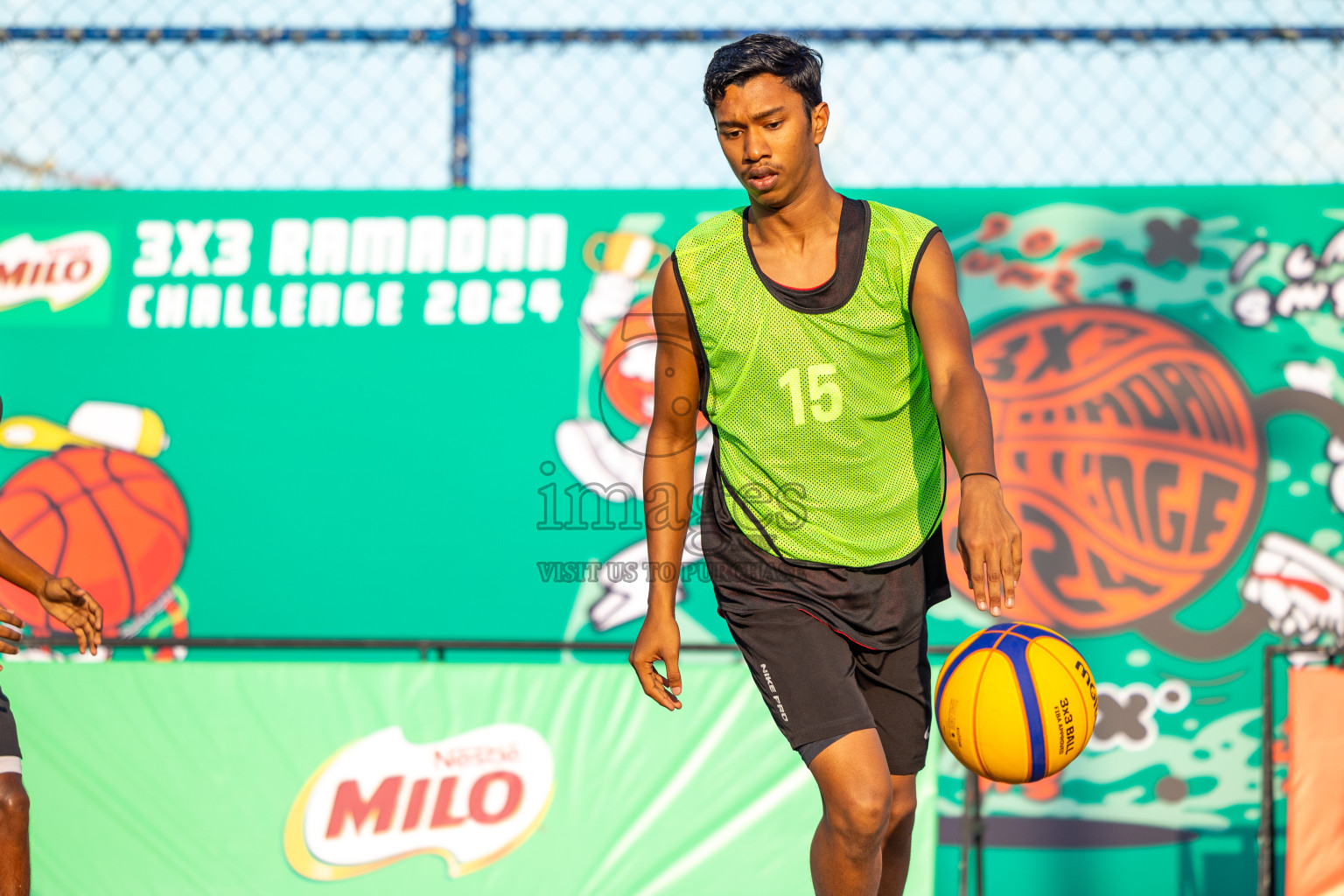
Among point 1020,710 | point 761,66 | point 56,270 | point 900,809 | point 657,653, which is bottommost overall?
point 900,809

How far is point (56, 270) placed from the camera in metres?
5.66

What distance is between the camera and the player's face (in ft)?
8.91

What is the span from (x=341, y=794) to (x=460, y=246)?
8.70ft

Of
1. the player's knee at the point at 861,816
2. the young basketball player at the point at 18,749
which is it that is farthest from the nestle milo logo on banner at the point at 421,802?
the player's knee at the point at 861,816

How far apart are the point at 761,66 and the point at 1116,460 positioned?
3319 millimetres

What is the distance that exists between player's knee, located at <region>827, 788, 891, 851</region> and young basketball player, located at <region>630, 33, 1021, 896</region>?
5 cm

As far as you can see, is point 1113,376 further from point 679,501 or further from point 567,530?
point 679,501

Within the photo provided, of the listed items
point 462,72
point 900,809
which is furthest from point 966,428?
point 462,72

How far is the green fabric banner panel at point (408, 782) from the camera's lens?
4.14 metres

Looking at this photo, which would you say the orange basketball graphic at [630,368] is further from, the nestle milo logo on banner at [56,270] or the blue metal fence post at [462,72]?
the nestle milo logo on banner at [56,270]

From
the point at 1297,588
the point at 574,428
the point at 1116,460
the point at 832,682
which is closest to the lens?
the point at 832,682

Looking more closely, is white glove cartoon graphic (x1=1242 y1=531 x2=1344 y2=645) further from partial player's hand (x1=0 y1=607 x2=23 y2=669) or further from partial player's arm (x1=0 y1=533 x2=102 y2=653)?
partial player's hand (x1=0 y1=607 x2=23 y2=669)

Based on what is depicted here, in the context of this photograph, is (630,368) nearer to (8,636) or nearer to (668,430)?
(668,430)

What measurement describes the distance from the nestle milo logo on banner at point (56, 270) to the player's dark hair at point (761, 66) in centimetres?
411
